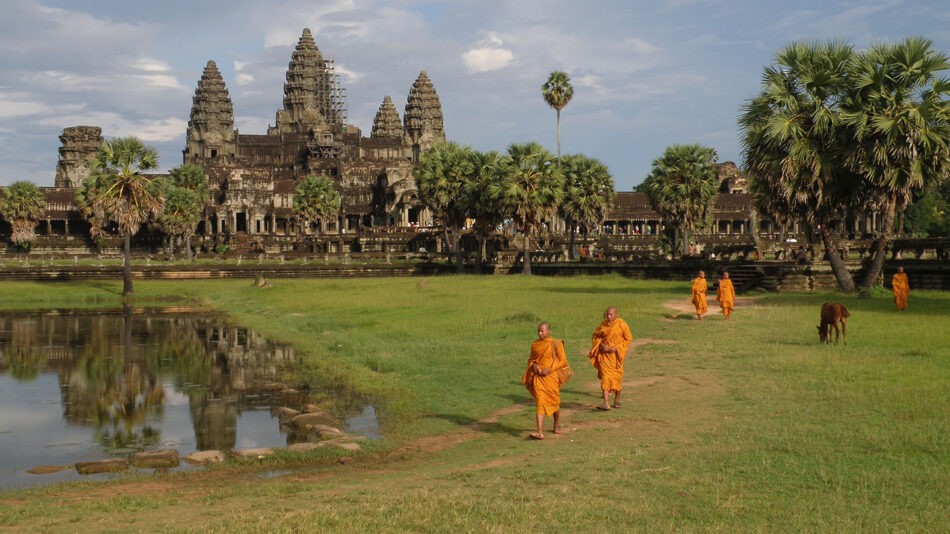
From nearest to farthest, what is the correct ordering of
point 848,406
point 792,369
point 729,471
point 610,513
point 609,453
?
point 610,513 → point 729,471 → point 609,453 → point 848,406 → point 792,369

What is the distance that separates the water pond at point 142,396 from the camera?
15.4m

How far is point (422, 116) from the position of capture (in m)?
143

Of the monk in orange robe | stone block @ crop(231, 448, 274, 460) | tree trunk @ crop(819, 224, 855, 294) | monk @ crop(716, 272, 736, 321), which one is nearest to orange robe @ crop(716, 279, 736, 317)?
monk @ crop(716, 272, 736, 321)

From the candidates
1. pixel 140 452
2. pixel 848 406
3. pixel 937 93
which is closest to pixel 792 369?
pixel 848 406

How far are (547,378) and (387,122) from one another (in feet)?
472

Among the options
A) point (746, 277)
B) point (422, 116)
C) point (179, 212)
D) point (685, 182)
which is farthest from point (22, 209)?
point (746, 277)

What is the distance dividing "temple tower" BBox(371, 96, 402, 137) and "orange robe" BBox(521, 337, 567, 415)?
5514 inches

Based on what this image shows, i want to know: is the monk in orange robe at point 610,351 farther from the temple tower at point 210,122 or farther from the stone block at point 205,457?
the temple tower at point 210,122

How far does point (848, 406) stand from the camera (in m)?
14.3

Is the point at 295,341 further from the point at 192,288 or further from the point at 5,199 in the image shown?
the point at 5,199

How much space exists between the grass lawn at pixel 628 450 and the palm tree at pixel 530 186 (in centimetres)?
3338

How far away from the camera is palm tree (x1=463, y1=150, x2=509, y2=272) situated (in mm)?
62281

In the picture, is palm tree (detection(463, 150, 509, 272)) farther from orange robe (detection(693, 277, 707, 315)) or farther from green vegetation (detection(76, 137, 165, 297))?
orange robe (detection(693, 277, 707, 315))

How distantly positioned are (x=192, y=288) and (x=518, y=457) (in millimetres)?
47756
